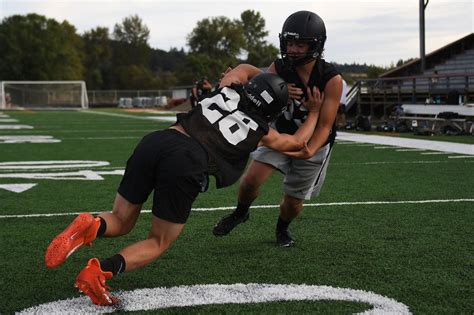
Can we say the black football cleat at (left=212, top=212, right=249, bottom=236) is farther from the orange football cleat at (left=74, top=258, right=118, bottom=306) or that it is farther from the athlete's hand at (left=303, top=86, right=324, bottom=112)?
the orange football cleat at (left=74, top=258, right=118, bottom=306)

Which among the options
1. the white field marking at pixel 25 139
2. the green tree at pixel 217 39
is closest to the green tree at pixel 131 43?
the green tree at pixel 217 39

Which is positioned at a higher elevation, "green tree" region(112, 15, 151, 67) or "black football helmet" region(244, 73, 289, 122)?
"green tree" region(112, 15, 151, 67)

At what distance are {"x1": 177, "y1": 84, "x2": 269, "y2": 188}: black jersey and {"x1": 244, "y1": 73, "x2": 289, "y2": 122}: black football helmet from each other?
4 cm

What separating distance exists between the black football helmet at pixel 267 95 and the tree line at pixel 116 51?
67.2 meters

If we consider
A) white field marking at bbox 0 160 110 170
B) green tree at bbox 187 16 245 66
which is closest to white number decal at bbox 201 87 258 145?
white field marking at bbox 0 160 110 170

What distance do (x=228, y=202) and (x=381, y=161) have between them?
15.7 feet

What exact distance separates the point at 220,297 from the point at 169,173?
0.73 meters

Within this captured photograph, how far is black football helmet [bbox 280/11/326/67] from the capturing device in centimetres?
439

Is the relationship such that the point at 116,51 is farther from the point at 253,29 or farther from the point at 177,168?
the point at 177,168

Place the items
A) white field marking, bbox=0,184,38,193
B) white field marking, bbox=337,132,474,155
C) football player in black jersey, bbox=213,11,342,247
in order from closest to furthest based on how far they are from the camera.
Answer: football player in black jersey, bbox=213,11,342,247 → white field marking, bbox=0,184,38,193 → white field marking, bbox=337,132,474,155

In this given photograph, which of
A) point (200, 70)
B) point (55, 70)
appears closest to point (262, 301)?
point (200, 70)

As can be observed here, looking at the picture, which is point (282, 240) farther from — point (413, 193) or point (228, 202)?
point (413, 193)

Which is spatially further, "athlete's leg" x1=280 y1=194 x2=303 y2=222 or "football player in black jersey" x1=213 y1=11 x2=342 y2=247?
"athlete's leg" x1=280 y1=194 x2=303 y2=222

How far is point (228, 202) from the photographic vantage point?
6.96 metres
